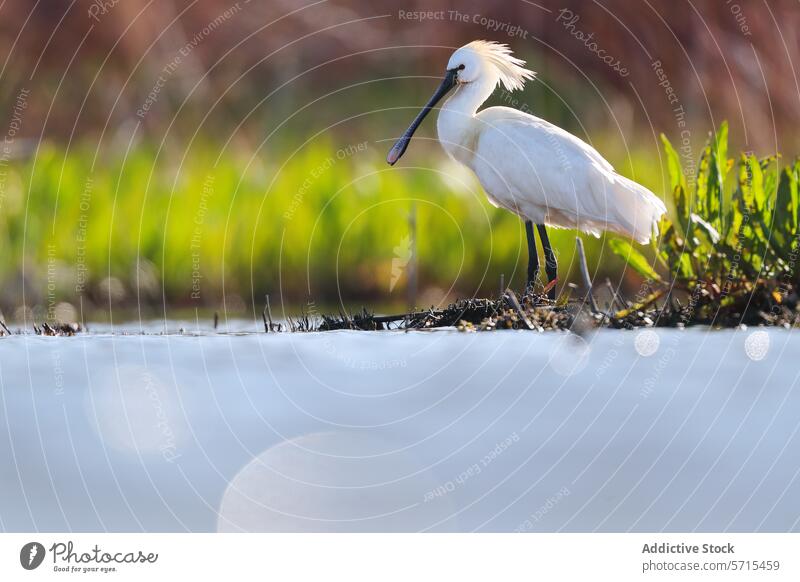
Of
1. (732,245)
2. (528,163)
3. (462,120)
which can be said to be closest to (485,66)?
(462,120)

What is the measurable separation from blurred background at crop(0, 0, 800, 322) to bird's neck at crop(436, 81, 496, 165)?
686mm

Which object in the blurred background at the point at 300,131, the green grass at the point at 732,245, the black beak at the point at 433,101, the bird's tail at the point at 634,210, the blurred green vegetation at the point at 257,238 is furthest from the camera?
the blurred background at the point at 300,131

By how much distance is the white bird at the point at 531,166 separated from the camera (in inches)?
229

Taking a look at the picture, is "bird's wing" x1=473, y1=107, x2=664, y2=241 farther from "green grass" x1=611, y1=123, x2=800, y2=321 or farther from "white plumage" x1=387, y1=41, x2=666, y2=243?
"green grass" x1=611, y1=123, x2=800, y2=321

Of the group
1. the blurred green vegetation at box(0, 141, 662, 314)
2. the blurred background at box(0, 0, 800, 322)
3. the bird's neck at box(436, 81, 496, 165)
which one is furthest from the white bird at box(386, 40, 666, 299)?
the blurred green vegetation at box(0, 141, 662, 314)

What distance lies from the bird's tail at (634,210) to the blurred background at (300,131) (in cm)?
103

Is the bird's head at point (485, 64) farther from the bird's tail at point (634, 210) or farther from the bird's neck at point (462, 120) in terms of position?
the bird's tail at point (634, 210)

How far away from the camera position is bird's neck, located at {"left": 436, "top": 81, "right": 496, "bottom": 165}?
19.8 ft

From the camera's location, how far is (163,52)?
982 centimetres

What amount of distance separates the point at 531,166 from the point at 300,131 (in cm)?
348

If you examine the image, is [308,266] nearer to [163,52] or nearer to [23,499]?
[23,499]

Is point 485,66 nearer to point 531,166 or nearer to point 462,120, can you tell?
point 462,120

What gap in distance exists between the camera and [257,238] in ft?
23.1

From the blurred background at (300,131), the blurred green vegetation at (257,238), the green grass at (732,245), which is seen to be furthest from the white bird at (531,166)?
the blurred green vegetation at (257,238)
